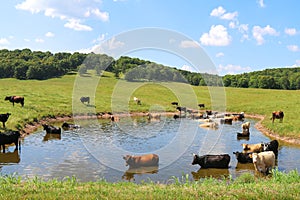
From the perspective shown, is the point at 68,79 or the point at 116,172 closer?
the point at 116,172

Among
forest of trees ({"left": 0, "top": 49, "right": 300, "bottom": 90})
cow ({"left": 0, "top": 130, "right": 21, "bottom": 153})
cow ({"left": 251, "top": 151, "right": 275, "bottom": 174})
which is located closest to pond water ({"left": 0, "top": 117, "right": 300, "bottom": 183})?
cow ({"left": 0, "top": 130, "right": 21, "bottom": 153})

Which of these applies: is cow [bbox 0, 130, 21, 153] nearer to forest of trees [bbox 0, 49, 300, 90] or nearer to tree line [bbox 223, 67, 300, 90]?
forest of trees [bbox 0, 49, 300, 90]

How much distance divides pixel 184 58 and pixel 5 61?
269 feet

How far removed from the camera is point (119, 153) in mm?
18016

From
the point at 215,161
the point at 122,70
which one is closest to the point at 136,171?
the point at 215,161

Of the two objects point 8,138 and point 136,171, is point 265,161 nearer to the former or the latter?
point 136,171

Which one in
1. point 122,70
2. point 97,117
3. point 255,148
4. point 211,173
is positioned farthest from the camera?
point 122,70

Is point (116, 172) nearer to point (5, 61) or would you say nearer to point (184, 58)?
point (184, 58)

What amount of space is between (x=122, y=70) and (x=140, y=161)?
24.2m

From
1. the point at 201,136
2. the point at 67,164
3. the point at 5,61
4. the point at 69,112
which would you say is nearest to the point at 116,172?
the point at 67,164

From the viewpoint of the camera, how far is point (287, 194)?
8.75 meters

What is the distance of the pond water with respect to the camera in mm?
14172

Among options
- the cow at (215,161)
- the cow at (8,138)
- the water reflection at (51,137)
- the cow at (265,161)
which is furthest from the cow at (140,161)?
the water reflection at (51,137)

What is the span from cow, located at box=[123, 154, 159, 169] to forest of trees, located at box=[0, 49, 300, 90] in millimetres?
12402
